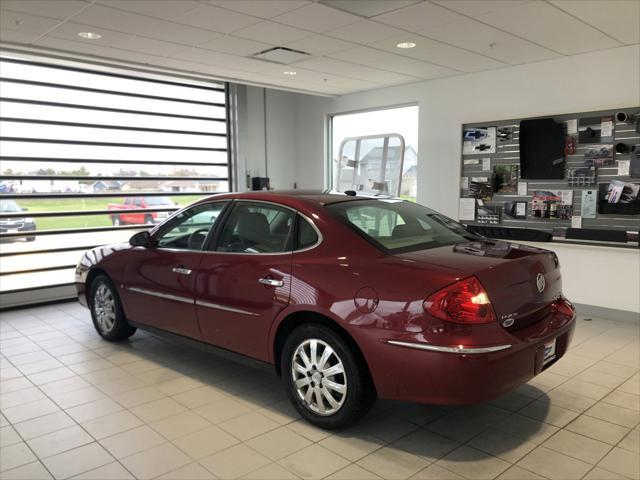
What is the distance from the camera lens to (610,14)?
163 inches

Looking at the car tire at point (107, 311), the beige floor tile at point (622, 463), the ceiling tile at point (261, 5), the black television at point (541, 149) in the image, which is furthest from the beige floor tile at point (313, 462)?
the black television at point (541, 149)

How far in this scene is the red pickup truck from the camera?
7238mm

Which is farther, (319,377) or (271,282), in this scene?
(271,282)

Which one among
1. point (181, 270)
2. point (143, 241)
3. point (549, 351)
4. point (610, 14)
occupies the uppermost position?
point (610, 14)

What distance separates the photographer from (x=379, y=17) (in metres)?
4.27

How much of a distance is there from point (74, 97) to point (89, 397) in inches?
180

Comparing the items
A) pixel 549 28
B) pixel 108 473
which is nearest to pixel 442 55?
pixel 549 28

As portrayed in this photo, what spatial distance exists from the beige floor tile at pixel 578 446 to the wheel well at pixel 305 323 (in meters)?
1.04

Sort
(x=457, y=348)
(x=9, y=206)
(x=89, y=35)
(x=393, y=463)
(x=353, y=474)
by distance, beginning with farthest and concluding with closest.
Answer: (x=9, y=206) → (x=89, y=35) → (x=393, y=463) → (x=353, y=474) → (x=457, y=348)

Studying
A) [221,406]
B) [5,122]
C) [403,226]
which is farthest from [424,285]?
[5,122]

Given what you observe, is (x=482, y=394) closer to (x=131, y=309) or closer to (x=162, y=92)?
(x=131, y=309)

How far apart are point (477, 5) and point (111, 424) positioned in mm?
3850

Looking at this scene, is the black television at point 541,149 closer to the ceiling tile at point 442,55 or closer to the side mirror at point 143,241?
the ceiling tile at point 442,55

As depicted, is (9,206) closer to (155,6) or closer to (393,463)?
(155,6)
